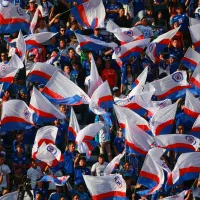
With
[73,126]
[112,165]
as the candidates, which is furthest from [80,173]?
[73,126]

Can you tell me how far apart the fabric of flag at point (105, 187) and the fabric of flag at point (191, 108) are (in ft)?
8.56

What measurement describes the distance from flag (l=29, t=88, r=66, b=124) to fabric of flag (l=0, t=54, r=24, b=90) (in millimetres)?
1514

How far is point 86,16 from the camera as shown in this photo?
104ft

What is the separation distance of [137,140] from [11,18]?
6052 mm

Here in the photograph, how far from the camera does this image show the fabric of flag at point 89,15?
31.8m

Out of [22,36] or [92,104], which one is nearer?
[92,104]

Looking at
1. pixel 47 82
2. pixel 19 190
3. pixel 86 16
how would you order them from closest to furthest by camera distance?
pixel 19 190 → pixel 47 82 → pixel 86 16

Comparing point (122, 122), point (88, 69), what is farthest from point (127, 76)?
point (122, 122)

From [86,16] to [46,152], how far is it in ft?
15.9

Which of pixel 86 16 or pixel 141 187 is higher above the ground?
pixel 86 16

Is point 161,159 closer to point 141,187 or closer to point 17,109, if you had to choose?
point 141,187

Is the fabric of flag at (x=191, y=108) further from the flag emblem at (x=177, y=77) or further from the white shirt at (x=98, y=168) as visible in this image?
the white shirt at (x=98, y=168)

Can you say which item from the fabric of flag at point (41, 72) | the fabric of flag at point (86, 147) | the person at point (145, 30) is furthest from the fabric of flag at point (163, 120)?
the person at point (145, 30)

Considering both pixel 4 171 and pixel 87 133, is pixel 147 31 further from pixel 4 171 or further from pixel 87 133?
pixel 4 171
